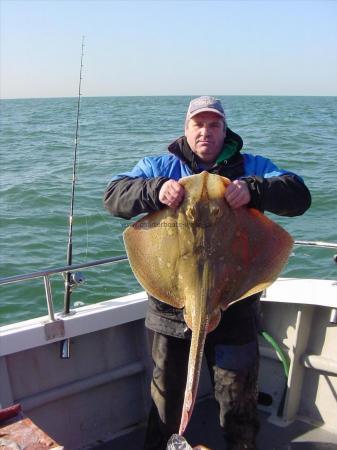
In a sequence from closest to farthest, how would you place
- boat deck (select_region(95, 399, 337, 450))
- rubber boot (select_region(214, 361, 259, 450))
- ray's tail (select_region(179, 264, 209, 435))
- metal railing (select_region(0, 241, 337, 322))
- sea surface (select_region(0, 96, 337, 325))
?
1. ray's tail (select_region(179, 264, 209, 435))
2. rubber boot (select_region(214, 361, 259, 450))
3. metal railing (select_region(0, 241, 337, 322))
4. boat deck (select_region(95, 399, 337, 450))
5. sea surface (select_region(0, 96, 337, 325))

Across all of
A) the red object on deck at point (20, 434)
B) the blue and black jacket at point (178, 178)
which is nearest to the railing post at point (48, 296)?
the blue and black jacket at point (178, 178)

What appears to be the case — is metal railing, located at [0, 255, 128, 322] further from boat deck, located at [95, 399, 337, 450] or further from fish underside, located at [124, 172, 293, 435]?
boat deck, located at [95, 399, 337, 450]

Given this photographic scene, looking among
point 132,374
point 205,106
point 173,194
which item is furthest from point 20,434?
point 205,106

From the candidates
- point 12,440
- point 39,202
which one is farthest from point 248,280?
point 39,202

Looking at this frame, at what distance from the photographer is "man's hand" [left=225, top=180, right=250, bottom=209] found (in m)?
2.64

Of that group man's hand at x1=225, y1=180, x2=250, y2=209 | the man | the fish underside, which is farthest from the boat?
man's hand at x1=225, y1=180, x2=250, y2=209

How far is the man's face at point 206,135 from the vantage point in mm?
3137

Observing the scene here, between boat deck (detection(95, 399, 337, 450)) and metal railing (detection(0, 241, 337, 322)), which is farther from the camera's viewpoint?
boat deck (detection(95, 399, 337, 450))

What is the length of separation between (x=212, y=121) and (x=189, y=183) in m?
0.64

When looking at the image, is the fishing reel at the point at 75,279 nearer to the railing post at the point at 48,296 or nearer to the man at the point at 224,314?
the railing post at the point at 48,296

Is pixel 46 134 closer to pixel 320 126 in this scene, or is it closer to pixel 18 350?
pixel 320 126

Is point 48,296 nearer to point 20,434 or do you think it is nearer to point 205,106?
point 20,434

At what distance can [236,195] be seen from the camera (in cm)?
264

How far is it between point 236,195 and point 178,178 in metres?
0.62
